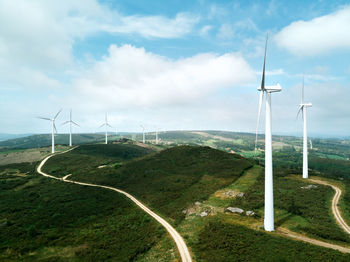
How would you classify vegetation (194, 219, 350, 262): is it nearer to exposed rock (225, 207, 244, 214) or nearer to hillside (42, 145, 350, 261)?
hillside (42, 145, 350, 261)

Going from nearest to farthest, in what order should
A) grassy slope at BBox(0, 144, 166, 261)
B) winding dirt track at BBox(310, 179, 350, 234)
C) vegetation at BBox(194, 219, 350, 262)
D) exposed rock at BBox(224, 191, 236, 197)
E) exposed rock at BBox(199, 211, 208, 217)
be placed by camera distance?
vegetation at BBox(194, 219, 350, 262) < grassy slope at BBox(0, 144, 166, 261) < winding dirt track at BBox(310, 179, 350, 234) < exposed rock at BBox(199, 211, 208, 217) < exposed rock at BBox(224, 191, 236, 197)

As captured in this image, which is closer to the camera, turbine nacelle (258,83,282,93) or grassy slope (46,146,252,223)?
turbine nacelle (258,83,282,93)

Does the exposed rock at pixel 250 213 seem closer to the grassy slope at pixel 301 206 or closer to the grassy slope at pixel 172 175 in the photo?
the grassy slope at pixel 301 206

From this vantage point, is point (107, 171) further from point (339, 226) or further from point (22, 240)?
point (339, 226)

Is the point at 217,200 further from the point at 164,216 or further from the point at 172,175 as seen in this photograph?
the point at 172,175

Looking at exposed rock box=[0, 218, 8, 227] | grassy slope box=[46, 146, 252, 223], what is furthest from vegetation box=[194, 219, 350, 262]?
exposed rock box=[0, 218, 8, 227]

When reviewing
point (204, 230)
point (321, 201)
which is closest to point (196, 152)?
point (321, 201)

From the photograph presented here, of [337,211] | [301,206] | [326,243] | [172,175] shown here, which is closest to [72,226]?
[172,175]

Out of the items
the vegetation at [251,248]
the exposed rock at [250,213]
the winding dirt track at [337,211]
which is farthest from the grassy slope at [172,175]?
the winding dirt track at [337,211]
